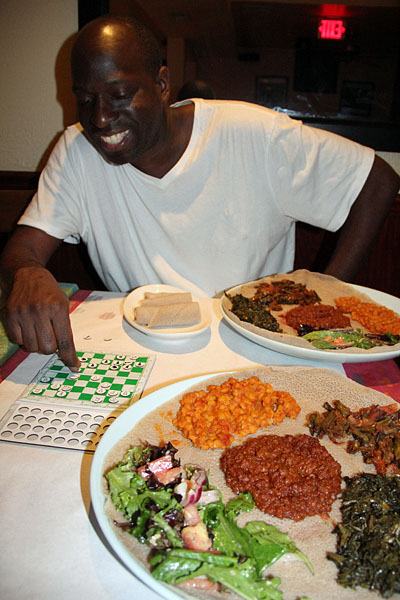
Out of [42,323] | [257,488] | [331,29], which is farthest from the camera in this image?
[331,29]

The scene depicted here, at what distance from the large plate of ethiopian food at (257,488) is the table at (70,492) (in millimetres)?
86

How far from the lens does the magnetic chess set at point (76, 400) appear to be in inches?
45.8

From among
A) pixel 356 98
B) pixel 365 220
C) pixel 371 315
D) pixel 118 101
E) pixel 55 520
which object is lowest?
pixel 55 520

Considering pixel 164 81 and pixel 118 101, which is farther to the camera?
pixel 164 81

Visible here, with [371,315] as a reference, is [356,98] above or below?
above

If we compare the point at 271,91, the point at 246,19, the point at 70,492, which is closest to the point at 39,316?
the point at 70,492

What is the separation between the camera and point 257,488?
983mm

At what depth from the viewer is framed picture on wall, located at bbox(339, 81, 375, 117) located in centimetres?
342

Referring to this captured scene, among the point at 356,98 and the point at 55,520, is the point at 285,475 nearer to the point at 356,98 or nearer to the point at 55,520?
the point at 55,520

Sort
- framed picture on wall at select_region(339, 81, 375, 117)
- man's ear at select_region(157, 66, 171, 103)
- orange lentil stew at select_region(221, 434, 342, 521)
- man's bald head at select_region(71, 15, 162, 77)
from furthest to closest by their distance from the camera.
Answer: framed picture on wall at select_region(339, 81, 375, 117) < man's ear at select_region(157, 66, 171, 103) < man's bald head at select_region(71, 15, 162, 77) < orange lentil stew at select_region(221, 434, 342, 521)

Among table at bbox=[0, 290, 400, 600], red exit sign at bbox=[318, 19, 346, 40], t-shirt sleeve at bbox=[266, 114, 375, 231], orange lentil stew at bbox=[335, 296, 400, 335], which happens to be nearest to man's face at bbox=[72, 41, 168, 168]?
t-shirt sleeve at bbox=[266, 114, 375, 231]

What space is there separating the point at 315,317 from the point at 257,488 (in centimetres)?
85

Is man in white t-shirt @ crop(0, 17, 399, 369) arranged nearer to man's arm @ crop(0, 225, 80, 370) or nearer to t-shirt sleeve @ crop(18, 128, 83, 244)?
t-shirt sleeve @ crop(18, 128, 83, 244)

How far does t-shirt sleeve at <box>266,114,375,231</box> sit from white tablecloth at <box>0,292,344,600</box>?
104 cm
